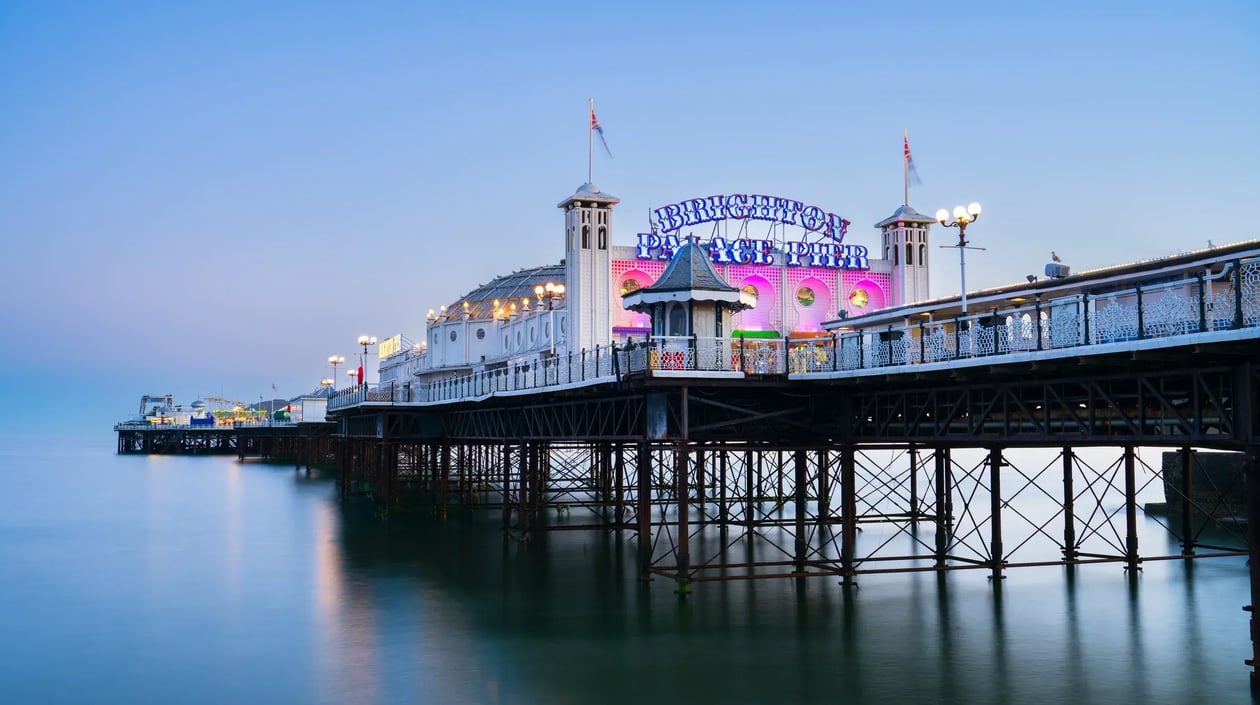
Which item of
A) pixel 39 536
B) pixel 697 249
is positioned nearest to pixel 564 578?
pixel 697 249

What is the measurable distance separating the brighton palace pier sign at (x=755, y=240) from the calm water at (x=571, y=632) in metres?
14.8

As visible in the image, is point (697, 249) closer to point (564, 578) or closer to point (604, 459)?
point (564, 578)

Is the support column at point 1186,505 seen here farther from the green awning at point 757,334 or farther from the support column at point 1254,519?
the support column at point 1254,519

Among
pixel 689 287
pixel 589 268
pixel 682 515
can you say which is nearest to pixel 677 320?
pixel 689 287

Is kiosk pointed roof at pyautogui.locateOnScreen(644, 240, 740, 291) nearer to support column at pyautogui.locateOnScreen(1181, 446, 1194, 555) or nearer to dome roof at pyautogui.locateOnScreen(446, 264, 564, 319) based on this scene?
support column at pyautogui.locateOnScreen(1181, 446, 1194, 555)

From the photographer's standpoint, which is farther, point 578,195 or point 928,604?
point 578,195

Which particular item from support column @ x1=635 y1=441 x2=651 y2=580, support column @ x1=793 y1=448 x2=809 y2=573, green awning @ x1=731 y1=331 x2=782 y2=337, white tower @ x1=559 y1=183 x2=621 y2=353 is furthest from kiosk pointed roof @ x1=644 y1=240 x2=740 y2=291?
white tower @ x1=559 y1=183 x2=621 y2=353

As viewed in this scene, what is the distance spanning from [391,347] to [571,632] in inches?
3598

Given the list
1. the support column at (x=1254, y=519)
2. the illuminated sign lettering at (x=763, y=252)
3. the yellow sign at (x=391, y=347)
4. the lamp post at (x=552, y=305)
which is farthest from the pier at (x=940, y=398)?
the yellow sign at (x=391, y=347)

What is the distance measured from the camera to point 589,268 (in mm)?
51406

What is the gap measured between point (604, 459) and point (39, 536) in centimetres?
2722

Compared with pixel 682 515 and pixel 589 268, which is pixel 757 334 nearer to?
pixel 589 268

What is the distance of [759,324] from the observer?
5250cm

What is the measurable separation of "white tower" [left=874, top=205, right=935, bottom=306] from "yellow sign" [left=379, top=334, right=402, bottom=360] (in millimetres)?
65951
